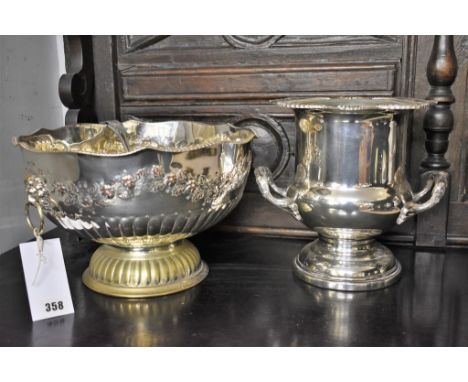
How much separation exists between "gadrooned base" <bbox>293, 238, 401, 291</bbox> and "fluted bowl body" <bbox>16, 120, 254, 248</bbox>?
0.16 m

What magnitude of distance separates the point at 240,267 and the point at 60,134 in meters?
0.38

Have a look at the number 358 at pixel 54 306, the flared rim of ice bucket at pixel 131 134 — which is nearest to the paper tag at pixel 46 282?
Answer: the number 358 at pixel 54 306

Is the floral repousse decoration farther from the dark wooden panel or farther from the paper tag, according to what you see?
the dark wooden panel

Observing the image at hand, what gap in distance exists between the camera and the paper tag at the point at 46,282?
69 centimetres

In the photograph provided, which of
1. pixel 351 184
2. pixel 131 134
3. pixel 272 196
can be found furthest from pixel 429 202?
pixel 131 134

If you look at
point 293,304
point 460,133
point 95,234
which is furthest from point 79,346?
point 460,133

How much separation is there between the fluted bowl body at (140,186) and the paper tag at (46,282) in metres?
0.05

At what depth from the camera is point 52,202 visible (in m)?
0.71

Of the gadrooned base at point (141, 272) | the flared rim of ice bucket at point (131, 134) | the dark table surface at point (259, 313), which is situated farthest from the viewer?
the flared rim of ice bucket at point (131, 134)

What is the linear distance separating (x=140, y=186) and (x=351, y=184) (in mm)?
298

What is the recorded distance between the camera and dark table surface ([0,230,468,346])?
634mm

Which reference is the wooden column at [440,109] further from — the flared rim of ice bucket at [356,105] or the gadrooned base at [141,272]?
the gadrooned base at [141,272]

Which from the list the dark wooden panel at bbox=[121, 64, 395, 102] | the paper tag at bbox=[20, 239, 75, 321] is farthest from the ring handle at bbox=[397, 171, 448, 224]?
the paper tag at bbox=[20, 239, 75, 321]

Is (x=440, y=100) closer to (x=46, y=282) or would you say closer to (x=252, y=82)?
(x=252, y=82)
